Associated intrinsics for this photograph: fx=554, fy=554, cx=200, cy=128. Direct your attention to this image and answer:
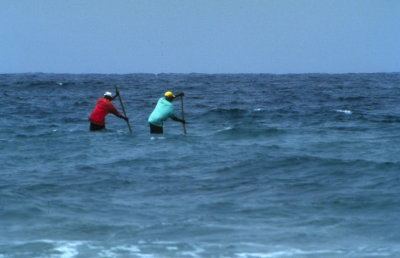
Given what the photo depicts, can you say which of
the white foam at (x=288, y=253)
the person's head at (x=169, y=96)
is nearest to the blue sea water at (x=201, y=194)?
the white foam at (x=288, y=253)

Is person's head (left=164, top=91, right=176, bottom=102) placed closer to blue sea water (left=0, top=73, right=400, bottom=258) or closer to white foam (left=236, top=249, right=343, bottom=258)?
blue sea water (left=0, top=73, right=400, bottom=258)

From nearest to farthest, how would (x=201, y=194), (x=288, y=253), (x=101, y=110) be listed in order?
1. (x=288, y=253)
2. (x=201, y=194)
3. (x=101, y=110)

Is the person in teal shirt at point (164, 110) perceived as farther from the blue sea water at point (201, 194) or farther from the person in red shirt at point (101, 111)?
the person in red shirt at point (101, 111)

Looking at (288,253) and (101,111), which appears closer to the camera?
(288,253)

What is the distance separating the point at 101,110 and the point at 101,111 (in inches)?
1.7

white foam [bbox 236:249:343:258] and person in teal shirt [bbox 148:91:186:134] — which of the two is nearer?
white foam [bbox 236:249:343:258]

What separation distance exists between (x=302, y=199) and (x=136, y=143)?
24.2 ft

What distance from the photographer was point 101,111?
15.8m

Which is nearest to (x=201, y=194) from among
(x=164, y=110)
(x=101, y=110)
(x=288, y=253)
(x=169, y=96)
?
(x=288, y=253)

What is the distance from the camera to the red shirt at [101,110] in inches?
609

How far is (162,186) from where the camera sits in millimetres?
9117

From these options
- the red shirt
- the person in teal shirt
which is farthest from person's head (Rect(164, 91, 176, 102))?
the red shirt

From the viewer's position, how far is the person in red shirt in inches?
610

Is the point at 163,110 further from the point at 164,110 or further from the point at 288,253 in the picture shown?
the point at 288,253
